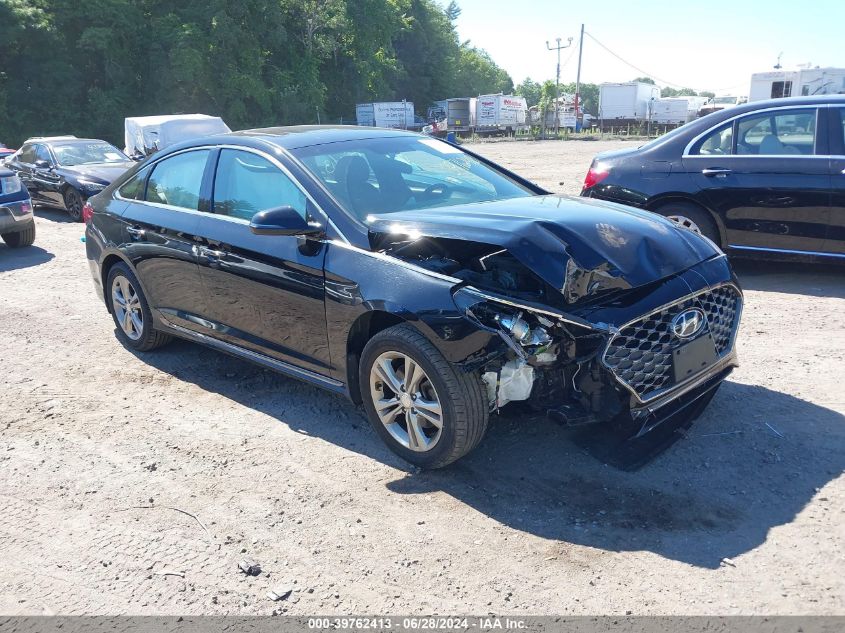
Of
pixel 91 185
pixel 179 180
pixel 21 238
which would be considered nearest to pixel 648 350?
pixel 179 180

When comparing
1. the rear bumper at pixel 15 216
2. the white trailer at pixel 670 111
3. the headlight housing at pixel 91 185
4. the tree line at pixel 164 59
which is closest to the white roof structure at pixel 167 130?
the headlight housing at pixel 91 185

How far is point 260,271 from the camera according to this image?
14.4 ft

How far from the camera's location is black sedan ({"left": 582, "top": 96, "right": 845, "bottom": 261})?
258 inches

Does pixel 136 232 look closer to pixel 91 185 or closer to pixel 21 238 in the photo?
pixel 21 238

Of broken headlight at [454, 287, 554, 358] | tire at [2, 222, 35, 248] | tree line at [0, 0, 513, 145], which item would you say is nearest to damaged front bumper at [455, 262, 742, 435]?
broken headlight at [454, 287, 554, 358]

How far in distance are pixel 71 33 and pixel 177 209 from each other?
4522 cm

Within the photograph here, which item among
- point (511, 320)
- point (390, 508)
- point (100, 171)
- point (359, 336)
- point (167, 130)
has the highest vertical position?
point (167, 130)

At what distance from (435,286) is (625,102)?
53818 millimetres

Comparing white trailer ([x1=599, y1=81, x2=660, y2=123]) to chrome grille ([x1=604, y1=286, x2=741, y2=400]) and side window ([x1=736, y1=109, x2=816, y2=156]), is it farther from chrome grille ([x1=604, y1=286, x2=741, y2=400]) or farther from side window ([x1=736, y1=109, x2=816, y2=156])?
chrome grille ([x1=604, y1=286, x2=741, y2=400])

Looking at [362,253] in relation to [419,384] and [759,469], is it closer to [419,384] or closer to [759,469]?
[419,384]

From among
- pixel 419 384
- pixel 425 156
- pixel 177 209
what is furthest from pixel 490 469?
pixel 177 209

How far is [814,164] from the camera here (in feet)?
21.6

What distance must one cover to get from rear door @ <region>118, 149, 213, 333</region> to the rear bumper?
5.68m

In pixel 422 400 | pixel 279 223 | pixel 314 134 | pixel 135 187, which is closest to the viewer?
pixel 422 400
